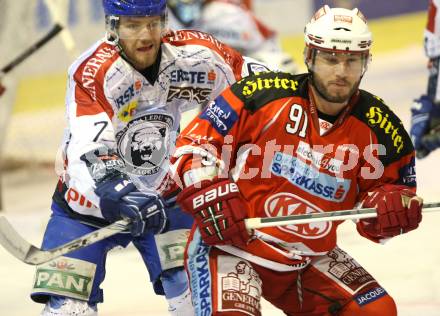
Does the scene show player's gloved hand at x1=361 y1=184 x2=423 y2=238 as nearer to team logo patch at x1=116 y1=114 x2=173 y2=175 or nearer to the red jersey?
the red jersey

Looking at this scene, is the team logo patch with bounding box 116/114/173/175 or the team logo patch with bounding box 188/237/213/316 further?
the team logo patch with bounding box 116/114/173/175

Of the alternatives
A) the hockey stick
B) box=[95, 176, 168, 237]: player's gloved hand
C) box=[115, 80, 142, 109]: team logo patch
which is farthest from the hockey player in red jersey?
box=[115, 80, 142, 109]: team logo patch

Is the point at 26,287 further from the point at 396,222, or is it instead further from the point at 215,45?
the point at 396,222

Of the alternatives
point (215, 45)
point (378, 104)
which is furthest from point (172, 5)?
point (378, 104)

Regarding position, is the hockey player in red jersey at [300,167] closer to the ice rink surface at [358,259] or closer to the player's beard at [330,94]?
the player's beard at [330,94]

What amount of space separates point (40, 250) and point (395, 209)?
3.61ft

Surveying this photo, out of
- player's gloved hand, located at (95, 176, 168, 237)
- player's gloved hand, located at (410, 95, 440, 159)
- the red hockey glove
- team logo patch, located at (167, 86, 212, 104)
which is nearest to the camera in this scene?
the red hockey glove

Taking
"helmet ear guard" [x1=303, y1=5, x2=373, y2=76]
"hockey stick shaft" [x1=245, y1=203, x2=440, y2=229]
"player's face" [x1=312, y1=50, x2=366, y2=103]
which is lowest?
"hockey stick shaft" [x1=245, y1=203, x2=440, y2=229]

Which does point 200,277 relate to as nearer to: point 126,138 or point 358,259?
point 126,138

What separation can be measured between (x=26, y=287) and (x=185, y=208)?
88.1 inches

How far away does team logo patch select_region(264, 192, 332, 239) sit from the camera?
3152 millimetres

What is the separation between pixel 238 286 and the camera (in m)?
3.04

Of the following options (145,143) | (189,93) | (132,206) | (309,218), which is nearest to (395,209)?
(309,218)

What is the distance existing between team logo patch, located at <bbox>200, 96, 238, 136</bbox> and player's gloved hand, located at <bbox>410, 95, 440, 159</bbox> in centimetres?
170
